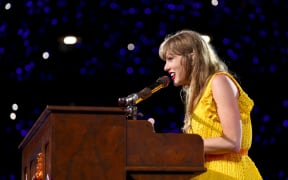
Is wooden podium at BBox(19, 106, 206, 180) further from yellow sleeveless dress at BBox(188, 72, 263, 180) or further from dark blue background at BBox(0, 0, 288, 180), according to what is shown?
dark blue background at BBox(0, 0, 288, 180)

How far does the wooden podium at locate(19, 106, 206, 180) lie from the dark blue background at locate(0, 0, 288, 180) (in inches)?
78.2

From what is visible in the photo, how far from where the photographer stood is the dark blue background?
4414 millimetres

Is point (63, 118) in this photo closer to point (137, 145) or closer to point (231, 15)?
point (137, 145)

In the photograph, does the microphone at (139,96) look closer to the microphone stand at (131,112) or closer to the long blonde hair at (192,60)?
the microphone stand at (131,112)

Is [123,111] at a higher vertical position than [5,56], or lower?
lower

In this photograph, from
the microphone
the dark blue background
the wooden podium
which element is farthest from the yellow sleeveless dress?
the dark blue background

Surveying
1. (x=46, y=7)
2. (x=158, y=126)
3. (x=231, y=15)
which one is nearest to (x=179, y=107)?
(x=158, y=126)

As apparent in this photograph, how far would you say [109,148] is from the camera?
2.32 meters

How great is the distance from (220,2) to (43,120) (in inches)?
94.0

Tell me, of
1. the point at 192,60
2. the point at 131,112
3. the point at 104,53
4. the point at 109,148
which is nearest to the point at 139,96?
the point at 131,112

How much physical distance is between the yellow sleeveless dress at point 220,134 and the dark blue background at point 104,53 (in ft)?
4.95

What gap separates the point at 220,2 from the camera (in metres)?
4.57

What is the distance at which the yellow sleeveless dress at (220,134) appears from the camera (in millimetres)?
2764

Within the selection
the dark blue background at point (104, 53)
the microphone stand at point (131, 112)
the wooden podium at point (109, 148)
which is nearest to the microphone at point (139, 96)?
the microphone stand at point (131, 112)
